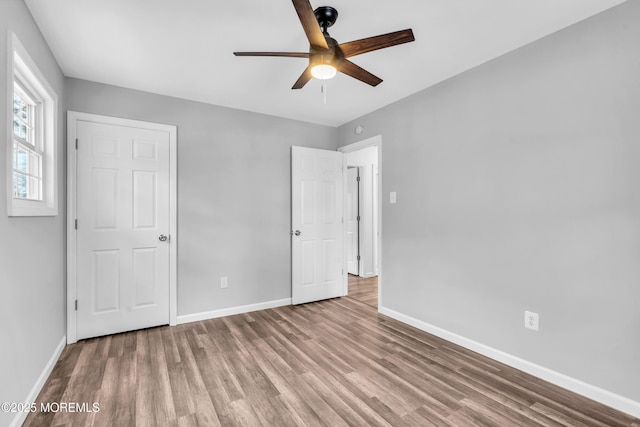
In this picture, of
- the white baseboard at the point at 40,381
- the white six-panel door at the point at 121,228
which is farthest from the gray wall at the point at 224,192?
the white baseboard at the point at 40,381

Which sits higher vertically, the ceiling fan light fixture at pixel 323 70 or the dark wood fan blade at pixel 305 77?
the dark wood fan blade at pixel 305 77

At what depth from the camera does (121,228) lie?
9.80 feet

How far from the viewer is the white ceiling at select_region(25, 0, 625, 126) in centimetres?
189

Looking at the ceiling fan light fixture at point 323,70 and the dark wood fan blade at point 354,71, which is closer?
the ceiling fan light fixture at point 323,70

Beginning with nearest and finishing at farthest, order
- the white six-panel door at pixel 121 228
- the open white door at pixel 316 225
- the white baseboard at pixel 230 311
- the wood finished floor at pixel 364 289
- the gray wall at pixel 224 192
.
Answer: the white six-panel door at pixel 121 228, the gray wall at pixel 224 192, the white baseboard at pixel 230 311, the open white door at pixel 316 225, the wood finished floor at pixel 364 289

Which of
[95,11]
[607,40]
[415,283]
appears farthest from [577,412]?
[95,11]

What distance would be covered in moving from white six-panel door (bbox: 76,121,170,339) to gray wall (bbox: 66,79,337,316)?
18 cm

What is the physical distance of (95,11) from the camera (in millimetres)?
1921

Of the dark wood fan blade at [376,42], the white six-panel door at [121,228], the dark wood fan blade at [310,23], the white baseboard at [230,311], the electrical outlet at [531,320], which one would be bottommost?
the white baseboard at [230,311]

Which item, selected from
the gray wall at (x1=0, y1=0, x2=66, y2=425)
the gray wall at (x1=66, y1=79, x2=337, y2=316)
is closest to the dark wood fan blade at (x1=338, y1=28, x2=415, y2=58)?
the gray wall at (x1=0, y1=0, x2=66, y2=425)

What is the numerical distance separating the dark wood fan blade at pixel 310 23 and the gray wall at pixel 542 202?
64.4 inches

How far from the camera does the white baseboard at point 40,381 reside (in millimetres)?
1665

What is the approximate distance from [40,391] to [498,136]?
12.5ft

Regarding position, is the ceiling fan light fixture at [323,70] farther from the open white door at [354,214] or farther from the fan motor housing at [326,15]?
the open white door at [354,214]
